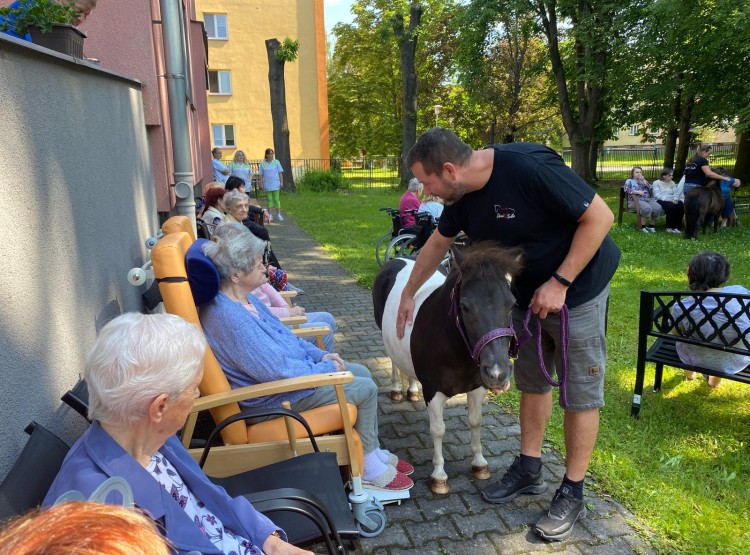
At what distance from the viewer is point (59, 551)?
743mm

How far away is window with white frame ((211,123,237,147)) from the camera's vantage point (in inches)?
1226

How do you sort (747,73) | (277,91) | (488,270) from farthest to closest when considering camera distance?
(277,91) → (747,73) → (488,270)

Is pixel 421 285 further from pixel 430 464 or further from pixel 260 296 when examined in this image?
pixel 260 296

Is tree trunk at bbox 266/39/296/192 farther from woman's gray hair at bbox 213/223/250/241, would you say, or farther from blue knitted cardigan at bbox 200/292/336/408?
blue knitted cardigan at bbox 200/292/336/408

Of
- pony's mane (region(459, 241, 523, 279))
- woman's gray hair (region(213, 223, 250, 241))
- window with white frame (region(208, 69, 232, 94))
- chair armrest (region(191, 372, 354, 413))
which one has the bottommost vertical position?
chair armrest (region(191, 372, 354, 413))

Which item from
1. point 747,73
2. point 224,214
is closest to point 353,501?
point 224,214

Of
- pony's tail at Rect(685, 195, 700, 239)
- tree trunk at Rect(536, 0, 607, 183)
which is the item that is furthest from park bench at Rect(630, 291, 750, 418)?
tree trunk at Rect(536, 0, 607, 183)

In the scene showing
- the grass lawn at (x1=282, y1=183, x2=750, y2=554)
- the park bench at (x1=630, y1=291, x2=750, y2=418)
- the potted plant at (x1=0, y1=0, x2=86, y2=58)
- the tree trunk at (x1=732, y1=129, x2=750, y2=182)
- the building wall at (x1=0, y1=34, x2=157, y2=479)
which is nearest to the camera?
the building wall at (x1=0, y1=34, x2=157, y2=479)

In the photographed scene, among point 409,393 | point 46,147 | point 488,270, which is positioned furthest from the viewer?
point 409,393

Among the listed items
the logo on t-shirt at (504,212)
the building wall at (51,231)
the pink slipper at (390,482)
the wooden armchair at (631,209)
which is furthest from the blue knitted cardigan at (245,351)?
the wooden armchair at (631,209)

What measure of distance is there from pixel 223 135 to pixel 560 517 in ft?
103

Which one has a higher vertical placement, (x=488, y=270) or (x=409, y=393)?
(x=488, y=270)

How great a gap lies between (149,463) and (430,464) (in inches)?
88.1

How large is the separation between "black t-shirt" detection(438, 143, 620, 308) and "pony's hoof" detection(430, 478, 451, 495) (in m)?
1.32
